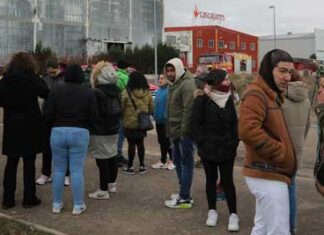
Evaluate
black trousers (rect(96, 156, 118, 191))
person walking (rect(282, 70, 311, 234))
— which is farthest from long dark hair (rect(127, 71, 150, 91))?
person walking (rect(282, 70, 311, 234))

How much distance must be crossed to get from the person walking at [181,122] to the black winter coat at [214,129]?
0.64 m

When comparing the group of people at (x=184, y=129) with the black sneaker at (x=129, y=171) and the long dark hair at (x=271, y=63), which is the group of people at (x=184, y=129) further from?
the black sneaker at (x=129, y=171)

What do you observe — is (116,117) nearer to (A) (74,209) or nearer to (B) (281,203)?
(A) (74,209)

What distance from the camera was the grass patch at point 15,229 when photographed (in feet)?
21.1

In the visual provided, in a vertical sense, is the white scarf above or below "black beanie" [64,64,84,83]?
below

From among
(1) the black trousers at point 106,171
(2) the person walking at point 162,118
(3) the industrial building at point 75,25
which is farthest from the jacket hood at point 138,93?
(3) the industrial building at point 75,25

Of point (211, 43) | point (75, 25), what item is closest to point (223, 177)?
point (75, 25)

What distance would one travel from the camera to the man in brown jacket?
4.38m

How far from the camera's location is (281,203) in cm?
441

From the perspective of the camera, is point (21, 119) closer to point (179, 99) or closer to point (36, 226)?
point (36, 226)

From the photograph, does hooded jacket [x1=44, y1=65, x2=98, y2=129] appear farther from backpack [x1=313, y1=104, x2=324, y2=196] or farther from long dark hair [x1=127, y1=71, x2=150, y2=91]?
backpack [x1=313, y1=104, x2=324, y2=196]

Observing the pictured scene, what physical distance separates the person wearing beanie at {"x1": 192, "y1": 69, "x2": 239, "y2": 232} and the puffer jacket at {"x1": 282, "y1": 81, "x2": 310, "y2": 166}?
78 cm

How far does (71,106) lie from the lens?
701 centimetres

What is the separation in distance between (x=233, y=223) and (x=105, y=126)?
2.35 metres
